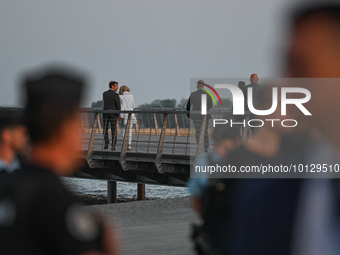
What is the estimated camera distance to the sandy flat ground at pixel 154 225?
18.9 feet

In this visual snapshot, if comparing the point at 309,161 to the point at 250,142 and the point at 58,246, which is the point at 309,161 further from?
the point at 58,246

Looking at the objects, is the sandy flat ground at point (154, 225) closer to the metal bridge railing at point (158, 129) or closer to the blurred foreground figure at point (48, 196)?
the blurred foreground figure at point (48, 196)

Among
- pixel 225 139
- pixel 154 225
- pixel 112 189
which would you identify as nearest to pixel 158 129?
pixel 112 189

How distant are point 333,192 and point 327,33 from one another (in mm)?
383

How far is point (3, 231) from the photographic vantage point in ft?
4.84

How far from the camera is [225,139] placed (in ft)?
5.50

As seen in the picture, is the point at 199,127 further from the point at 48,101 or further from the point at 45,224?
the point at 45,224

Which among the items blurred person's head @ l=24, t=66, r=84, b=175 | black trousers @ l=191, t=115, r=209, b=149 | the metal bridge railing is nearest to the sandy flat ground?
blurred person's head @ l=24, t=66, r=84, b=175

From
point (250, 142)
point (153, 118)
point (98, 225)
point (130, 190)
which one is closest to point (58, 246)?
point (98, 225)

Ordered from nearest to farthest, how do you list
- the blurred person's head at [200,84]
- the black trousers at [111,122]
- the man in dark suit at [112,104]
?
the blurred person's head at [200,84] → the man in dark suit at [112,104] → the black trousers at [111,122]

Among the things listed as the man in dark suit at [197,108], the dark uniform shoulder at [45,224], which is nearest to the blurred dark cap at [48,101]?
the dark uniform shoulder at [45,224]

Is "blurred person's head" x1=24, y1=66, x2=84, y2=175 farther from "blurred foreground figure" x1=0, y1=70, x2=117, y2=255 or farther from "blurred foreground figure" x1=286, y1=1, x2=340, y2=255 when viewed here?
"blurred foreground figure" x1=286, y1=1, x2=340, y2=255

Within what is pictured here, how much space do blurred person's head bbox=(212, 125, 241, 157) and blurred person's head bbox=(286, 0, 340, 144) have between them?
244mm

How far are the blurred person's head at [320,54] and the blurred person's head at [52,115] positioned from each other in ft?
2.30
